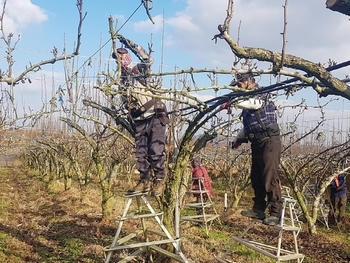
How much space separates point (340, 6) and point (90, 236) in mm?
6570

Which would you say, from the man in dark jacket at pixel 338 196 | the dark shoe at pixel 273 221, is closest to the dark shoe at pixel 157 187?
the dark shoe at pixel 273 221

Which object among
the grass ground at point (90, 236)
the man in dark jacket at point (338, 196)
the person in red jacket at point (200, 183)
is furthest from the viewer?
the man in dark jacket at point (338, 196)

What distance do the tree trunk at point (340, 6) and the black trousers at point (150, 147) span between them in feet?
9.53

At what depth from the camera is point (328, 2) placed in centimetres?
225

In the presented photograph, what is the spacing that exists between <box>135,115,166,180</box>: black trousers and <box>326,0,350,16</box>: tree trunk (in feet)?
9.53

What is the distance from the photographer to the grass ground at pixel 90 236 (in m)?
6.40

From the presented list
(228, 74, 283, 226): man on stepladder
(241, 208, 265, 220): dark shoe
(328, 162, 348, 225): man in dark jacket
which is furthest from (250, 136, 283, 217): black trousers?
(328, 162, 348, 225): man in dark jacket

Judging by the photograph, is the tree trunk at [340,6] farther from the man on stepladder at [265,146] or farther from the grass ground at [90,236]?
the grass ground at [90,236]

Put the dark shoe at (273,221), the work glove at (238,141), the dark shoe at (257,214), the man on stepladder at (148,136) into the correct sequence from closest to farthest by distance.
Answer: the dark shoe at (273,221) → the dark shoe at (257,214) → the work glove at (238,141) → the man on stepladder at (148,136)

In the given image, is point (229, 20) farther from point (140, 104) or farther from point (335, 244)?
point (335, 244)

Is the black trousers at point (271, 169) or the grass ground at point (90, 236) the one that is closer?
the black trousers at point (271, 169)

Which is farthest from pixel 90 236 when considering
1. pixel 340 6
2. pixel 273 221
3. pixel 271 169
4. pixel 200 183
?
pixel 340 6

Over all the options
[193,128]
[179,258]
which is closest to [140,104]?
[193,128]

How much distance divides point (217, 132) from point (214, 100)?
1140 millimetres
